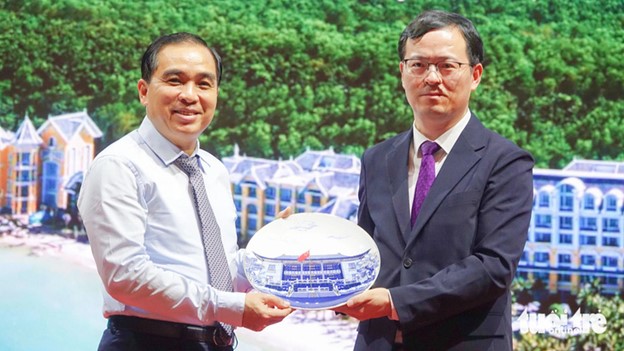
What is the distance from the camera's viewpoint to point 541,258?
3750 mm

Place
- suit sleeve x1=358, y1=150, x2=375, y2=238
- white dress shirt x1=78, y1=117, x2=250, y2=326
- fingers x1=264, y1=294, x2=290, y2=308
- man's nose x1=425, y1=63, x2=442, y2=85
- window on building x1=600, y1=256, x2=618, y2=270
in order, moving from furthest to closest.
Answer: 1. window on building x1=600, y1=256, x2=618, y2=270
2. suit sleeve x1=358, y1=150, x2=375, y2=238
3. man's nose x1=425, y1=63, x2=442, y2=85
4. fingers x1=264, y1=294, x2=290, y2=308
5. white dress shirt x1=78, y1=117, x2=250, y2=326

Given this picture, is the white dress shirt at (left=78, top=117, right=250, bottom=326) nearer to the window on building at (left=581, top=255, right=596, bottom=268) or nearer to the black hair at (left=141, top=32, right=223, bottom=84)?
the black hair at (left=141, top=32, right=223, bottom=84)

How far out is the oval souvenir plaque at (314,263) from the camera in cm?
182

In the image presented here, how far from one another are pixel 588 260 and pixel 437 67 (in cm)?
218

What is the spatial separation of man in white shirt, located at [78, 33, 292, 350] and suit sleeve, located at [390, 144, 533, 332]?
0.33 metres

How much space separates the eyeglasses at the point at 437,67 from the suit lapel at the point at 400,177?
19 centimetres

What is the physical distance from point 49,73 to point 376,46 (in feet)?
5.64

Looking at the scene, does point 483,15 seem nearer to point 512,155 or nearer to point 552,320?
point 552,320

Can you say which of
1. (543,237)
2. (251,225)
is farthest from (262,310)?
(543,237)

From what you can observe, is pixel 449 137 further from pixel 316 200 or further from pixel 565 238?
pixel 565 238

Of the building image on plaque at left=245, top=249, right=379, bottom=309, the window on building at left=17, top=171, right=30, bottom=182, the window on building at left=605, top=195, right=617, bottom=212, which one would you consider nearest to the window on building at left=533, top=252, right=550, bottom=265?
the window on building at left=605, top=195, right=617, bottom=212

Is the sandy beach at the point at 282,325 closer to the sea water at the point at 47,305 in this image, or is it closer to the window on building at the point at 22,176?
the sea water at the point at 47,305

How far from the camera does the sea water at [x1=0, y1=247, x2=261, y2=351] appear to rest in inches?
138

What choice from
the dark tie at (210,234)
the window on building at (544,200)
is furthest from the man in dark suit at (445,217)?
the window on building at (544,200)
